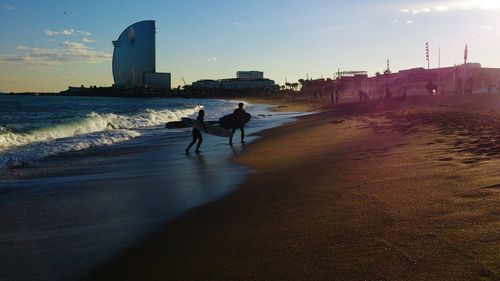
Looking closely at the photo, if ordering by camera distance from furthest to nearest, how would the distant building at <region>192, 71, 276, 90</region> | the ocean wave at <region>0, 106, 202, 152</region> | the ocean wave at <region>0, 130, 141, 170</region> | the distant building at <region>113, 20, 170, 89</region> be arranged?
1. the distant building at <region>192, 71, 276, 90</region>
2. the distant building at <region>113, 20, 170, 89</region>
3. the ocean wave at <region>0, 106, 202, 152</region>
4. the ocean wave at <region>0, 130, 141, 170</region>

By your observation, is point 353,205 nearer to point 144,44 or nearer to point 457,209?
point 457,209

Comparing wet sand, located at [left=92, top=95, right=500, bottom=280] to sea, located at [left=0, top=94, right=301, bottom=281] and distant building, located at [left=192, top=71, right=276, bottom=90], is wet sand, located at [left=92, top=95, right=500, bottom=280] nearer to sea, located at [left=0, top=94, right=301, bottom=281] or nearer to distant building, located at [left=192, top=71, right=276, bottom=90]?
sea, located at [left=0, top=94, right=301, bottom=281]

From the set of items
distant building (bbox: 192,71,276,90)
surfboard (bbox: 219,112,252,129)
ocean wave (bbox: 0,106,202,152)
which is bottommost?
ocean wave (bbox: 0,106,202,152)

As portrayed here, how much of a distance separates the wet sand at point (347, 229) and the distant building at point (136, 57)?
171315mm

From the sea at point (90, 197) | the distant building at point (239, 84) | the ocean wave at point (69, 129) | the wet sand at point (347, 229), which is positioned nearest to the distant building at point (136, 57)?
the distant building at point (239, 84)

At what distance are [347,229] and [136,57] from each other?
175 meters

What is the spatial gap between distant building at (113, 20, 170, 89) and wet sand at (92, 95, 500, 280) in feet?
562

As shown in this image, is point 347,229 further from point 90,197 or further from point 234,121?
point 234,121

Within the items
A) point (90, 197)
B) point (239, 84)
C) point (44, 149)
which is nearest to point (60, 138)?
point (44, 149)

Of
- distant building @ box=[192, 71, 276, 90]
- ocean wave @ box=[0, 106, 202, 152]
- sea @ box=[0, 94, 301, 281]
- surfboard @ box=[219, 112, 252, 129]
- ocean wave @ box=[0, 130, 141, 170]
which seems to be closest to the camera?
sea @ box=[0, 94, 301, 281]

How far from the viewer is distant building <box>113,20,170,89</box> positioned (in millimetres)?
170875

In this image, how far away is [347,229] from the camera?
4.71 metres

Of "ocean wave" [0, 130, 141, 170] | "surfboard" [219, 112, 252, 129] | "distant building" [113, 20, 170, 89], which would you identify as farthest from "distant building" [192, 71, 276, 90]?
"surfboard" [219, 112, 252, 129]

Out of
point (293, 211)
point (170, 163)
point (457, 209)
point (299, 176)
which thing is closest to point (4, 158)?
point (170, 163)
